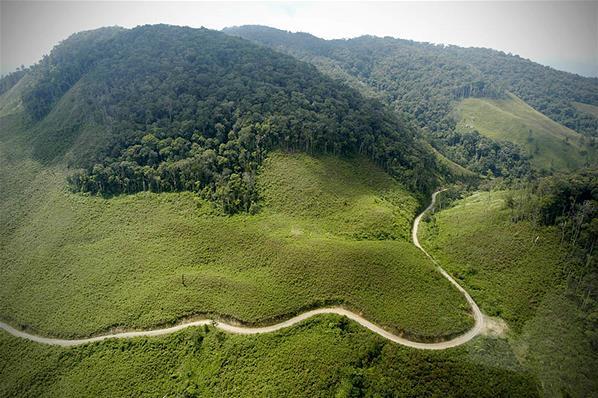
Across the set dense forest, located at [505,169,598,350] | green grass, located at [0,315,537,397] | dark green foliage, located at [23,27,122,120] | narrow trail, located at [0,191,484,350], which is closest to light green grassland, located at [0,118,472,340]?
narrow trail, located at [0,191,484,350]

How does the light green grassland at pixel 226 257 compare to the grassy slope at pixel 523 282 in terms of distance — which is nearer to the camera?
the grassy slope at pixel 523 282

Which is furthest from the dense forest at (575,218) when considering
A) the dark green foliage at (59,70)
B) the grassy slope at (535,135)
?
the dark green foliage at (59,70)

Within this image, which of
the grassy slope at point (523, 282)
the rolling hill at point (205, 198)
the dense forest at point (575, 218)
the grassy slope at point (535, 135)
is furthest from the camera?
the grassy slope at point (535, 135)

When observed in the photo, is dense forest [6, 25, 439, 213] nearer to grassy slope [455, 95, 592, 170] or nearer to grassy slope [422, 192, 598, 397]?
grassy slope [422, 192, 598, 397]

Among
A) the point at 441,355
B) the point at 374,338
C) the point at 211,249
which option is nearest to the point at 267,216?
the point at 211,249

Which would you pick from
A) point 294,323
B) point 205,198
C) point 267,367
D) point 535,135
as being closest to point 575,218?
point 294,323

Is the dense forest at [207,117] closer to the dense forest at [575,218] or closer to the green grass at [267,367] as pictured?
the dense forest at [575,218]
